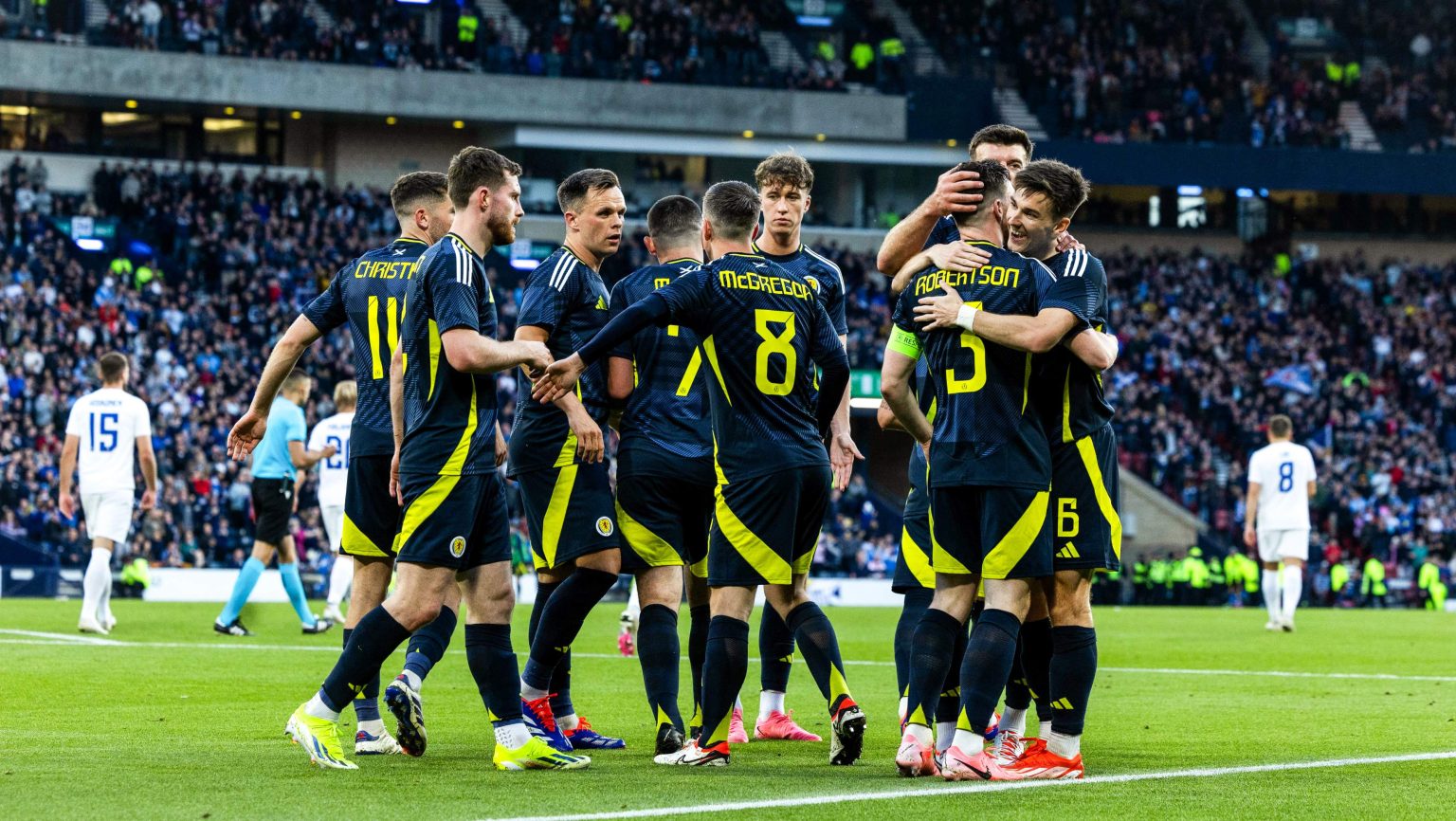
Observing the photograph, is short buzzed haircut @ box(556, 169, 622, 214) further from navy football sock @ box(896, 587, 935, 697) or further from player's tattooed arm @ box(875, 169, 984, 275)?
navy football sock @ box(896, 587, 935, 697)

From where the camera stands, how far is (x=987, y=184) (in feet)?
25.2

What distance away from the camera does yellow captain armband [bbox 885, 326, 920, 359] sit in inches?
304

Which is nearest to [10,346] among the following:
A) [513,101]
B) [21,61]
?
[21,61]

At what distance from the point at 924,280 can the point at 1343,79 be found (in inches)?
1843

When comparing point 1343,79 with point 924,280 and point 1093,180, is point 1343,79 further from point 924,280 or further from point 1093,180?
point 924,280

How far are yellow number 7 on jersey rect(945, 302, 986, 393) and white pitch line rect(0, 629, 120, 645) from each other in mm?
10044

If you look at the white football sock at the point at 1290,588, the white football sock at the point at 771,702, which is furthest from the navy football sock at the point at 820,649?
the white football sock at the point at 1290,588

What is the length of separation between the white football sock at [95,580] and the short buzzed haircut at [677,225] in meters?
9.12

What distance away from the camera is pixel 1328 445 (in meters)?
39.8

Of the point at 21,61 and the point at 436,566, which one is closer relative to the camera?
the point at 436,566

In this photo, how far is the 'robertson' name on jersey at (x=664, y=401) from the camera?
27.5 feet

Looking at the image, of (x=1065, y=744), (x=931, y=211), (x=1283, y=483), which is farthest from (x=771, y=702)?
(x=1283, y=483)

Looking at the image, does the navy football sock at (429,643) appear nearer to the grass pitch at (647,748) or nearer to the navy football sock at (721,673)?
the grass pitch at (647,748)

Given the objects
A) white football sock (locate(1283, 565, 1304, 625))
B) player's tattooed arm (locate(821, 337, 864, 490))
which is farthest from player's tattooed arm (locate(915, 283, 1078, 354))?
white football sock (locate(1283, 565, 1304, 625))
